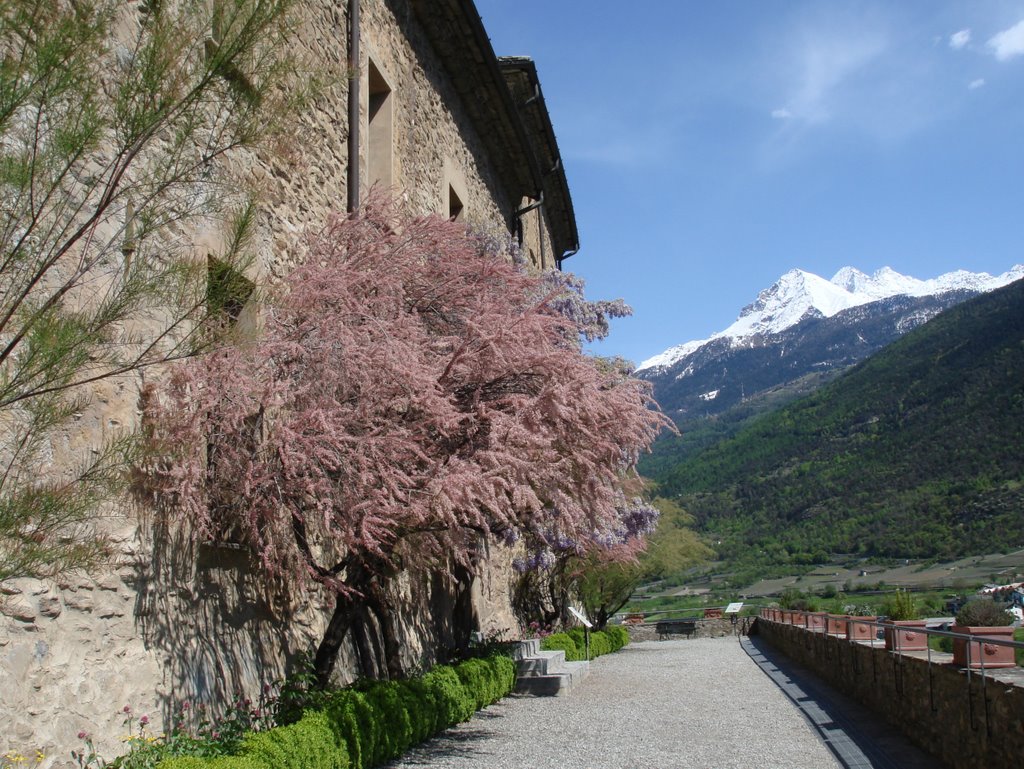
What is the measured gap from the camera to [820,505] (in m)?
95.4

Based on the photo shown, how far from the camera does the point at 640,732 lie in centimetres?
1009

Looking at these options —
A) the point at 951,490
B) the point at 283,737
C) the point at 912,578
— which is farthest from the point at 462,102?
the point at 951,490

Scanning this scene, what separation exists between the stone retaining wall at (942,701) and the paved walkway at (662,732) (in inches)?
12.3

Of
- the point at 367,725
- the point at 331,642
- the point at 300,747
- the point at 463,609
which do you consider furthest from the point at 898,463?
the point at 300,747

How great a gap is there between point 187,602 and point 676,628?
3270 cm

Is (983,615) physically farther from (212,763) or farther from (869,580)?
(869,580)

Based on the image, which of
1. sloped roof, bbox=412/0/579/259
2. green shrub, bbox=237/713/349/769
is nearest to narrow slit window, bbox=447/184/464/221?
sloped roof, bbox=412/0/579/259

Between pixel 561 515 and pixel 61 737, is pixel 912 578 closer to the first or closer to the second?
pixel 561 515

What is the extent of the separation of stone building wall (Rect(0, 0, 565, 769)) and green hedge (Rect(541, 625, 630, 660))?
669cm

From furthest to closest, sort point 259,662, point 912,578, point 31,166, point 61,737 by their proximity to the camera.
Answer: point 912,578 < point 259,662 < point 61,737 < point 31,166

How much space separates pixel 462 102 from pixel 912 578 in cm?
5711

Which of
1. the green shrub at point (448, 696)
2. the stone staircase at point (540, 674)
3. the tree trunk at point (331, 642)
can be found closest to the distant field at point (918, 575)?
the stone staircase at point (540, 674)

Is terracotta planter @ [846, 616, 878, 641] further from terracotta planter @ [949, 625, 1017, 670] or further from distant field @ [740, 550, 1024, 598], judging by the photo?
distant field @ [740, 550, 1024, 598]

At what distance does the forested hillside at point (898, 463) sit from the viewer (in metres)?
73.5
